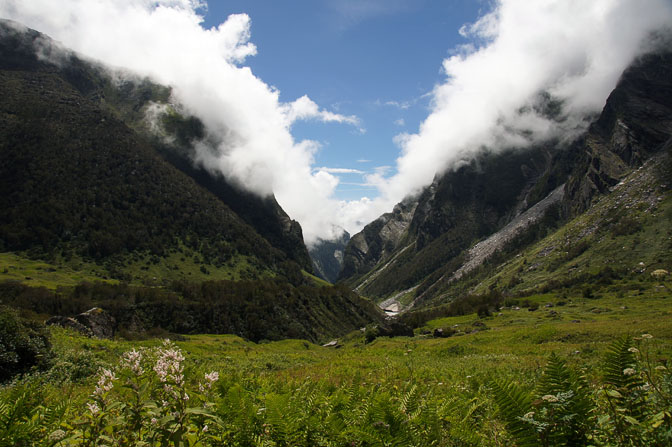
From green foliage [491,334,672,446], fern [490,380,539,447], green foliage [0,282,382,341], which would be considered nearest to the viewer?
green foliage [491,334,672,446]

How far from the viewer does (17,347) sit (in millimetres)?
15922

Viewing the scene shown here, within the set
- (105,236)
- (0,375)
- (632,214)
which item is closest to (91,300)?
(0,375)

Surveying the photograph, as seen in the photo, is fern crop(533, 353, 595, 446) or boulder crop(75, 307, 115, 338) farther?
boulder crop(75, 307, 115, 338)

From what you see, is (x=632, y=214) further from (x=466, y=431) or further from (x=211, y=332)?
(x=466, y=431)

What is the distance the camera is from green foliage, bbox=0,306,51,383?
15156 mm

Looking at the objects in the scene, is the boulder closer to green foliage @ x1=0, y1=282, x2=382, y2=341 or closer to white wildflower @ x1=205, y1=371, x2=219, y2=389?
green foliage @ x1=0, y1=282, x2=382, y2=341

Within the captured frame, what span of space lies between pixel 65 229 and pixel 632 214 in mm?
294770

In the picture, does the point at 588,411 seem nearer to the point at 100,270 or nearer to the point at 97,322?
the point at 97,322

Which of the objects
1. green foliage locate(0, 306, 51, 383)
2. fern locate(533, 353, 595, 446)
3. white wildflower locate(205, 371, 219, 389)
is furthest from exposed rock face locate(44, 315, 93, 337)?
fern locate(533, 353, 595, 446)

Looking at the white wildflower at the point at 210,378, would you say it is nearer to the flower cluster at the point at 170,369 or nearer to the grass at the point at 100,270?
the flower cluster at the point at 170,369

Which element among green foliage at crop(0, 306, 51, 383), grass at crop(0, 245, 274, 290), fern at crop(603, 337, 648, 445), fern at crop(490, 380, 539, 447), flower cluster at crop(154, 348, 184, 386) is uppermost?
grass at crop(0, 245, 274, 290)

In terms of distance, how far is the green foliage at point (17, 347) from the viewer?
15156mm

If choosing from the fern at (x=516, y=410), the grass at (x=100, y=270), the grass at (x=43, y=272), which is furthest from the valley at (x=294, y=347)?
the grass at (x=43, y=272)

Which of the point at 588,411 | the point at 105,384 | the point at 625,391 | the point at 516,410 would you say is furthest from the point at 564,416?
the point at 105,384
